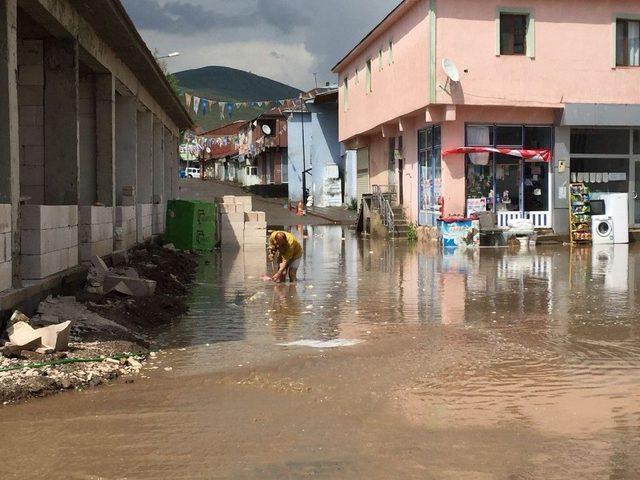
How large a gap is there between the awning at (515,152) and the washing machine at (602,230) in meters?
2.71

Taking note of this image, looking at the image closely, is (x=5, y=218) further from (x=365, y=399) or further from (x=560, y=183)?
(x=560, y=183)

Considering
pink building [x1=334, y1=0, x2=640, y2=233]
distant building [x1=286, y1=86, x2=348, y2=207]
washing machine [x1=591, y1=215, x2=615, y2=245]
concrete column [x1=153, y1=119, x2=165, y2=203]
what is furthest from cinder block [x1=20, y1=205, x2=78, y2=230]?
distant building [x1=286, y1=86, x2=348, y2=207]

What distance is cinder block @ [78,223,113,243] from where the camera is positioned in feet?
42.0

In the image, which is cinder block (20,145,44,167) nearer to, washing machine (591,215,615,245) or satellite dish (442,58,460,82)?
satellite dish (442,58,460,82)

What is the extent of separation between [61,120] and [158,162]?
512 inches

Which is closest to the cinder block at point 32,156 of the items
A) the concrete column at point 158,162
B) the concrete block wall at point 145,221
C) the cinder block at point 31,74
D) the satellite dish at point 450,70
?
the cinder block at point 31,74

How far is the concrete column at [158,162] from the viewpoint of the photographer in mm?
24513

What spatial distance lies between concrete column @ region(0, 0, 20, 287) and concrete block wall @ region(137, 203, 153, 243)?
1021 centimetres

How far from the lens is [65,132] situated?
12367 millimetres

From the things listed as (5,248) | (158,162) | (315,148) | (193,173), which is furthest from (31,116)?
(193,173)

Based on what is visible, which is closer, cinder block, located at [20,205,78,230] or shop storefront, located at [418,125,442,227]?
cinder block, located at [20,205,78,230]

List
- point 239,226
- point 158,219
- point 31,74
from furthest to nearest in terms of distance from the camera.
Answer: point 239,226
point 158,219
point 31,74

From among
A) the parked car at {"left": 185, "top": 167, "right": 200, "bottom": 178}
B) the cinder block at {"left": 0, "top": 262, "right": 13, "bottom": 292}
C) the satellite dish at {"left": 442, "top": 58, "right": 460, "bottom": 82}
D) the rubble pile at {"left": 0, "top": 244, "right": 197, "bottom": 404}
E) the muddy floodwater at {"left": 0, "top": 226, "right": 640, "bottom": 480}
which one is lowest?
the muddy floodwater at {"left": 0, "top": 226, "right": 640, "bottom": 480}

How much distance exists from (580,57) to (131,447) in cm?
2365
